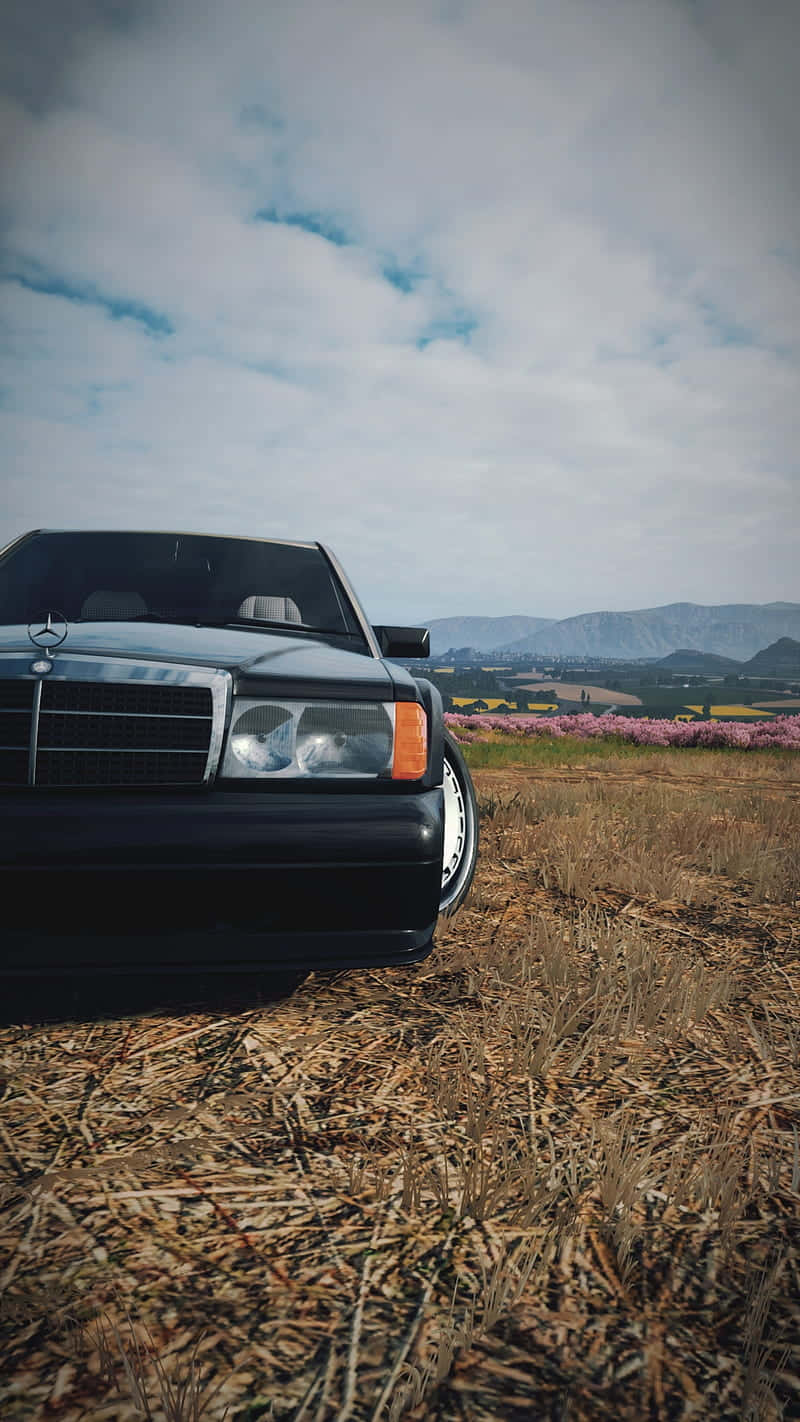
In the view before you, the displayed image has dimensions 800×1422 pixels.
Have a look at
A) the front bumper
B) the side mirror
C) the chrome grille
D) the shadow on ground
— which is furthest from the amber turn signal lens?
the side mirror

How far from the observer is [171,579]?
3381mm

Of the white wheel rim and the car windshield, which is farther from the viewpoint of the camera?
the car windshield

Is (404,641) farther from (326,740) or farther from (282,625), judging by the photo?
(326,740)

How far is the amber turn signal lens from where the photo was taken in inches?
82.0

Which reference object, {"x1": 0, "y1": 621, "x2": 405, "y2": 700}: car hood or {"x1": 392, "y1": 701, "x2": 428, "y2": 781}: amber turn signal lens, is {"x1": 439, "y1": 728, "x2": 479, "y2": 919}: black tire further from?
{"x1": 392, "y1": 701, "x2": 428, "y2": 781}: amber turn signal lens

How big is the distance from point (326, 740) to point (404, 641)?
1243 mm

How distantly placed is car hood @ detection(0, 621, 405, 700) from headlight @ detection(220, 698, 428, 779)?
7 centimetres

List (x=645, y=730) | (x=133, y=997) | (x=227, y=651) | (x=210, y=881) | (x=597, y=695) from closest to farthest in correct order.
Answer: (x=210, y=881) → (x=227, y=651) → (x=133, y=997) → (x=645, y=730) → (x=597, y=695)

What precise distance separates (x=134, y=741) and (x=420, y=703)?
30.4 inches

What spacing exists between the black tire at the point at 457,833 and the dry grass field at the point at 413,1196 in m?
0.28

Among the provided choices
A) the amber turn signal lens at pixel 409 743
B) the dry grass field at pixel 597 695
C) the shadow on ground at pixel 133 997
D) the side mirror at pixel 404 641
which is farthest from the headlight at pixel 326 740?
the dry grass field at pixel 597 695

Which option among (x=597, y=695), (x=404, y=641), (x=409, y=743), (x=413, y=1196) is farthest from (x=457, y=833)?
(x=597, y=695)

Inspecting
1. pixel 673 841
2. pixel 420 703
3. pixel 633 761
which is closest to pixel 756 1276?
pixel 420 703

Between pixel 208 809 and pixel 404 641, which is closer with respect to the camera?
pixel 208 809
